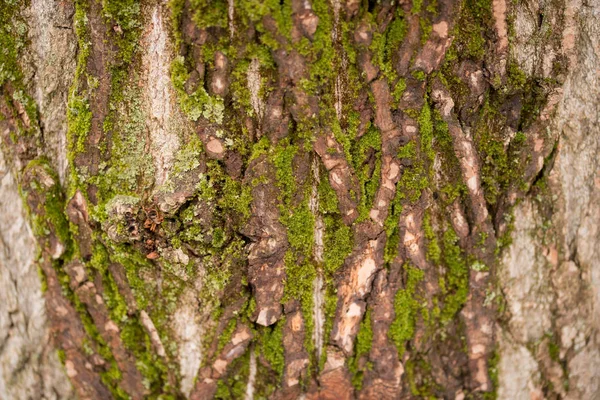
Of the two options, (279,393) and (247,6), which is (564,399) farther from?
(247,6)

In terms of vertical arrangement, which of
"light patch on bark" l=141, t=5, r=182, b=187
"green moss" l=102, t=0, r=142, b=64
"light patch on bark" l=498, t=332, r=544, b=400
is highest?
"green moss" l=102, t=0, r=142, b=64

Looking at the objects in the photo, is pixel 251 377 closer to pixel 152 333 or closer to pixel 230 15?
pixel 152 333

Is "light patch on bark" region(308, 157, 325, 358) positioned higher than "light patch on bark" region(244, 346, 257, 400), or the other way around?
"light patch on bark" region(308, 157, 325, 358)

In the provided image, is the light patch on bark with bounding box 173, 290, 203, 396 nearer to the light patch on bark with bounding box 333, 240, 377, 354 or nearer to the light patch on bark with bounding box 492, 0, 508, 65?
the light patch on bark with bounding box 333, 240, 377, 354

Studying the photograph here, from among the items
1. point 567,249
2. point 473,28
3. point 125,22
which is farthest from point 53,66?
point 567,249

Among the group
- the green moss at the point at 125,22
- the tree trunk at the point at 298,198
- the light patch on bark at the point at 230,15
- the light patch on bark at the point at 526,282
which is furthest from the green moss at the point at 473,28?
the green moss at the point at 125,22

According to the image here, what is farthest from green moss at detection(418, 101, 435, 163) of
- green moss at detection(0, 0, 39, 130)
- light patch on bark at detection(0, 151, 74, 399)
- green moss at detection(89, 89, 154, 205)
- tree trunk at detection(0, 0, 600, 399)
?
light patch on bark at detection(0, 151, 74, 399)

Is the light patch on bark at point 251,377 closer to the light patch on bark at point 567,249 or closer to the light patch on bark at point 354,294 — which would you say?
the light patch on bark at point 354,294
